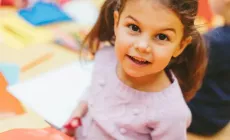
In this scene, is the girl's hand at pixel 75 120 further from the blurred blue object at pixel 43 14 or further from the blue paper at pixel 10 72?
the blurred blue object at pixel 43 14

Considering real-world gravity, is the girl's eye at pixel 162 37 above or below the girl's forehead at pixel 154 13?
below

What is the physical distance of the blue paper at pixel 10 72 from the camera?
1010 mm

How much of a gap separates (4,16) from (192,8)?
74cm

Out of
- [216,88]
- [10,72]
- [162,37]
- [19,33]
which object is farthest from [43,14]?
[162,37]

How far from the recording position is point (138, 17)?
72cm

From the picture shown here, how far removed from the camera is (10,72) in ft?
3.41

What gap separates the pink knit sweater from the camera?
2.55 feet

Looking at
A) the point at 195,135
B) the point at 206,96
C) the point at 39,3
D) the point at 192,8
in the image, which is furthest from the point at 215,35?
the point at 39,3

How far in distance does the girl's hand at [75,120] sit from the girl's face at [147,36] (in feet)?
0.67

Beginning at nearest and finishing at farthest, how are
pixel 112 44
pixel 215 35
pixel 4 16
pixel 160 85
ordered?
pixel 160 85, pixel 112 44, pixel 215 35, pixel 4 16

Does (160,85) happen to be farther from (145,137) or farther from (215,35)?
(215,35)

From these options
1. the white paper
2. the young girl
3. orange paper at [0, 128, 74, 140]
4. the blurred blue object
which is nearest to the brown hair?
the young girl

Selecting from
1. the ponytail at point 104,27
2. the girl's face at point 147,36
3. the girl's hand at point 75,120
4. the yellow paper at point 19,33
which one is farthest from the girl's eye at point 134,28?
the yellow paper at point 19,33

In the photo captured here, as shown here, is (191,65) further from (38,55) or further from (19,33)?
(19,33)
